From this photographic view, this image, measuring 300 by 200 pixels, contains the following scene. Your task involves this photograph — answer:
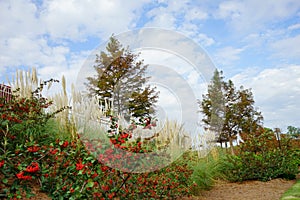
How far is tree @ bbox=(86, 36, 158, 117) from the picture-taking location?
38.2 feet

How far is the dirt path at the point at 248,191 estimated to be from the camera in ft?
14.0

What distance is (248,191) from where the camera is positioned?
486cm

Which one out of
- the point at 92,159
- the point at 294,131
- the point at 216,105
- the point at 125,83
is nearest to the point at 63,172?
the point at 92,159

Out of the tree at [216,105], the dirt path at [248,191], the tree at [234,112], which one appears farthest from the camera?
the tree at [234,112]

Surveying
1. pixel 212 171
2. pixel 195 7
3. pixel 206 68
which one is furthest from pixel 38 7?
pixel 212 171

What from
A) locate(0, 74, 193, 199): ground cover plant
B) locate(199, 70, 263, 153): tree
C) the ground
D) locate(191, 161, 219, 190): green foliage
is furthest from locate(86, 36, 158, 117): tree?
locate(0, 74, 193, 199): ground cover plant

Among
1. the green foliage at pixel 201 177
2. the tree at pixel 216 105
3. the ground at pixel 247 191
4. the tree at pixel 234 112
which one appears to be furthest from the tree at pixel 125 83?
the green foliage at pixel 201 177

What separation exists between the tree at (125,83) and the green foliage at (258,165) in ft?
17.9

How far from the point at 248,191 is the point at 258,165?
1398mm

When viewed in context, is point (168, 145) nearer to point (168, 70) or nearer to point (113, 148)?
point (168, 70)

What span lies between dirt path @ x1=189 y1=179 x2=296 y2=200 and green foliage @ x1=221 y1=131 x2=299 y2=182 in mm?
190

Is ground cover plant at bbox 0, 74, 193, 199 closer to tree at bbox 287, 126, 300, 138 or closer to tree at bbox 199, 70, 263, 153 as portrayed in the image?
tree at bbox 287, 126, 300, 138

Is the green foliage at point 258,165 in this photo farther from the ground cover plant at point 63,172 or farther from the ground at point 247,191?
the ground cover plant at point 63,172

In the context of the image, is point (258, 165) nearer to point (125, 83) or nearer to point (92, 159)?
point (92, 159)
